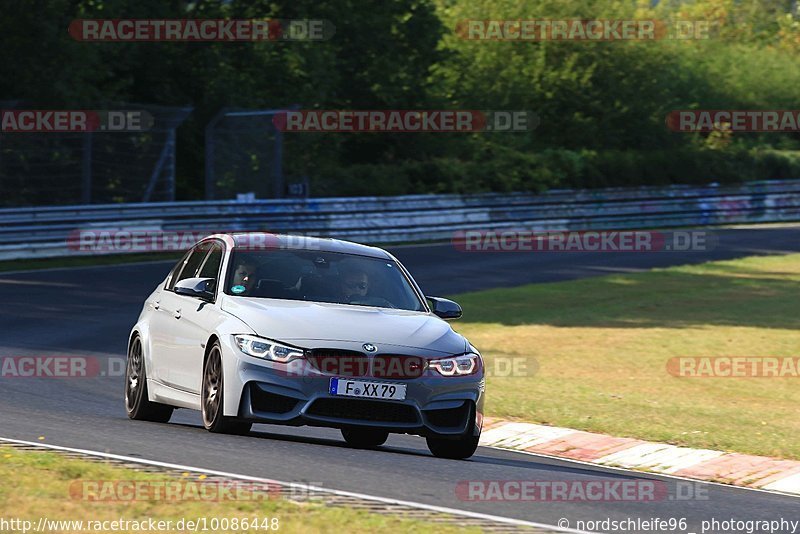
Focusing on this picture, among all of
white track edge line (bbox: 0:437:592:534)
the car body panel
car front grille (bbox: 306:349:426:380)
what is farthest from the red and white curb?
white track edge line (bbox: 0:437:592:534)

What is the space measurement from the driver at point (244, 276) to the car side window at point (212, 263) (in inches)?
9.2

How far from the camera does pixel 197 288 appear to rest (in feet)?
35.9

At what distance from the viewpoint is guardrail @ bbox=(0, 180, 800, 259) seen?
28344 millimetres

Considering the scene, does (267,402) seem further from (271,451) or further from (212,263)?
(212,263)

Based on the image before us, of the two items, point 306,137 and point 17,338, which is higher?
point 306,137

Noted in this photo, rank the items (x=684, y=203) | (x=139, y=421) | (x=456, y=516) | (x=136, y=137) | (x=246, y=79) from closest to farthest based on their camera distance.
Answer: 1. (x=456, y=516)
2. (x=139, y=421)
3. (x=136, y=137)
4. (x=246, y=79)
5. (x=684, y=203)

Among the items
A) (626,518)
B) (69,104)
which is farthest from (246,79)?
(626,518)

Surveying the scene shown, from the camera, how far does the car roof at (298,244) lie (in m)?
11.4

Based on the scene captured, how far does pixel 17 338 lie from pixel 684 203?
102ft

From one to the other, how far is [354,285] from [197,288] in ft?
3.87

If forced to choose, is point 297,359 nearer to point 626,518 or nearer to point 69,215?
point 626,518

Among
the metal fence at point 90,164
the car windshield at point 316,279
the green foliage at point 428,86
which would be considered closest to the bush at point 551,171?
the green foliage at point 428,86

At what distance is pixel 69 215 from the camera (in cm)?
2858

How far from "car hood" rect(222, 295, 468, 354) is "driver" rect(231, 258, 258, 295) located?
0.20 meters
